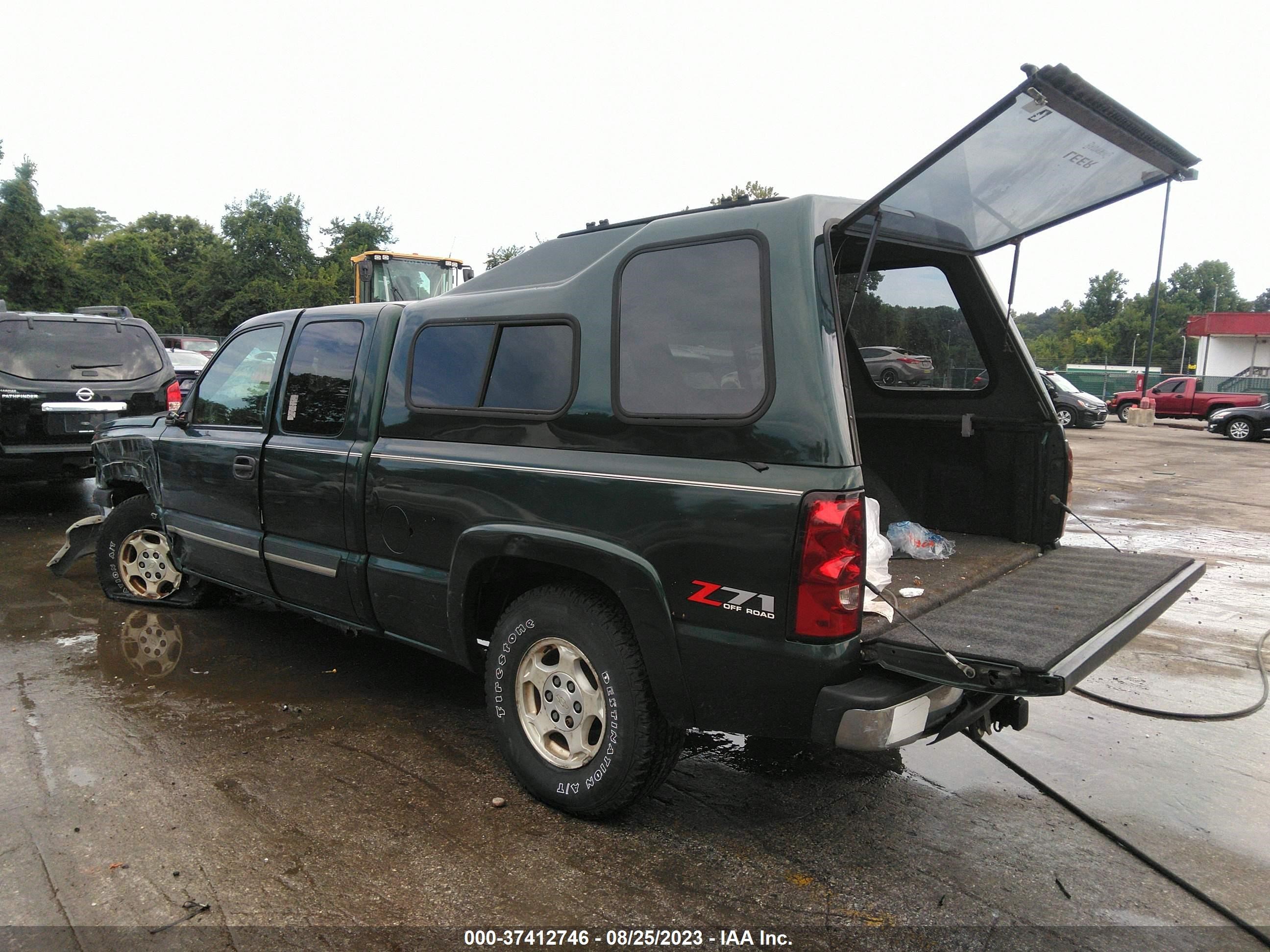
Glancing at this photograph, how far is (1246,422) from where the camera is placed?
22.8m

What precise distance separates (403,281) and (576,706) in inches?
594

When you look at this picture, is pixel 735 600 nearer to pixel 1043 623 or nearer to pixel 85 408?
pixel 1043 623

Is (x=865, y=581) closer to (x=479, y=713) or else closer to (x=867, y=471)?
(x=867, y=471)

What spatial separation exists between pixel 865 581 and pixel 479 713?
90.7 inches

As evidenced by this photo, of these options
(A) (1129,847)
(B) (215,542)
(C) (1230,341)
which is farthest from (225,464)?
(C) (1230,341)

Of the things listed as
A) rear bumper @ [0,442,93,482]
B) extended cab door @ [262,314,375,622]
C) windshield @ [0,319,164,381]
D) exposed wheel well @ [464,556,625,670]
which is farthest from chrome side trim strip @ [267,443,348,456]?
windshield @ [0,319,164,381]

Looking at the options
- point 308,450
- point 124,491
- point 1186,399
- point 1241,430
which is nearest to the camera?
point 308,450

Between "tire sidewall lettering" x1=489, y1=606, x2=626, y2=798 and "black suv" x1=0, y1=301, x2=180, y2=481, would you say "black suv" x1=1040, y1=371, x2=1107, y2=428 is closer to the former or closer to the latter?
"black suv" x1=0, y1=301, x2=180, y2=481

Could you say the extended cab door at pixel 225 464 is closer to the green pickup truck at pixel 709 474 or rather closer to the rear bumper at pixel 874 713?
the green pickup truck at pixel 709 474

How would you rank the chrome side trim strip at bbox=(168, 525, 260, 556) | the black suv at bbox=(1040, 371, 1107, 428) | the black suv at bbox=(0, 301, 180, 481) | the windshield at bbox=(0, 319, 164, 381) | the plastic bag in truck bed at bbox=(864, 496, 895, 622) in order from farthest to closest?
the black suv at bbox=(1040, 371, 1107, 428) < the windshield at bbox=(0, 319, 164, 381) < the black suv at bbox=(0, 301, 180, 481) < the chrome side trim strip at bbox=(168, 525, 260, 556) < the plastic bag in truck bed at bbox=(864, 496, 895, 622)

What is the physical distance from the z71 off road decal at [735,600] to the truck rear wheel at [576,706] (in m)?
0.38

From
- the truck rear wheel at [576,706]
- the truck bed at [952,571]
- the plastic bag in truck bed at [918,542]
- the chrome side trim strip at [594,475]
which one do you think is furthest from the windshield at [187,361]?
the truck bed at [952,571]

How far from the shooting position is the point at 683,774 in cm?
359

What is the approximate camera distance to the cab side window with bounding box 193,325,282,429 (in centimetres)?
459
